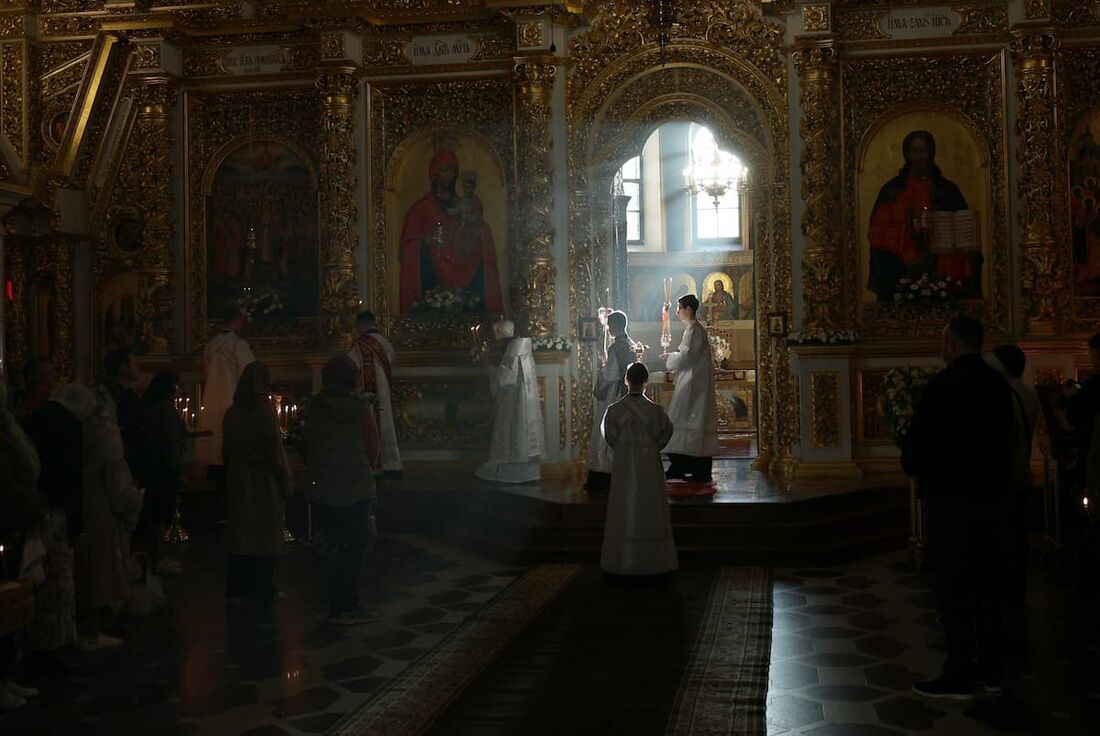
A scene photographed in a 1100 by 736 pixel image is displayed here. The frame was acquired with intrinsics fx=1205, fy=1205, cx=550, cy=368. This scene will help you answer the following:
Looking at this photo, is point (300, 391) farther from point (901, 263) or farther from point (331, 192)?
point (901, 263)

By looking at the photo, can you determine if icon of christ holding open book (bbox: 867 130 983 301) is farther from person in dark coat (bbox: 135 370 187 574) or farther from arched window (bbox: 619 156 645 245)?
arched window (bbox: 619 156 645 245)

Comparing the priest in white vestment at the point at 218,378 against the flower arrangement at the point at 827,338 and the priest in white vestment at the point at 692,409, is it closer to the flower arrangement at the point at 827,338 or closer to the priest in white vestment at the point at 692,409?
the priest in white vestment at the point at 692,409

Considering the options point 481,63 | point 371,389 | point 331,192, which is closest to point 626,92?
point 481,63

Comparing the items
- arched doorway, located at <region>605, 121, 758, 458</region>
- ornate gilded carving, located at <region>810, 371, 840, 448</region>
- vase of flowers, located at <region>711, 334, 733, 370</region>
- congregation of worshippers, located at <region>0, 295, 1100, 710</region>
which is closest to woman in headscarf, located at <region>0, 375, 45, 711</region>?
congregation of worshippers, located at <region>0, 295, 1100, 710</region>

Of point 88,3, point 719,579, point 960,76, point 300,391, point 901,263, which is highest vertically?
point 88,3

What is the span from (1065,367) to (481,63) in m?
7.71

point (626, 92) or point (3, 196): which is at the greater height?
point (626, 92)

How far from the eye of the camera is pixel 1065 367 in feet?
43.9

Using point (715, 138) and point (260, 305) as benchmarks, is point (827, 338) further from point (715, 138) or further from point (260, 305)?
point (260, 305)

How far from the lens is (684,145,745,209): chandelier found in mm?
23062

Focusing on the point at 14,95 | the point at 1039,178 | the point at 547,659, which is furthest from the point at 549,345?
the point at 14,95

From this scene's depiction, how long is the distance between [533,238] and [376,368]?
103 inches

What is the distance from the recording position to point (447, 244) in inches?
592

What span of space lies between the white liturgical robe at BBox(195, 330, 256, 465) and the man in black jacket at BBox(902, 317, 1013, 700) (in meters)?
9.07
